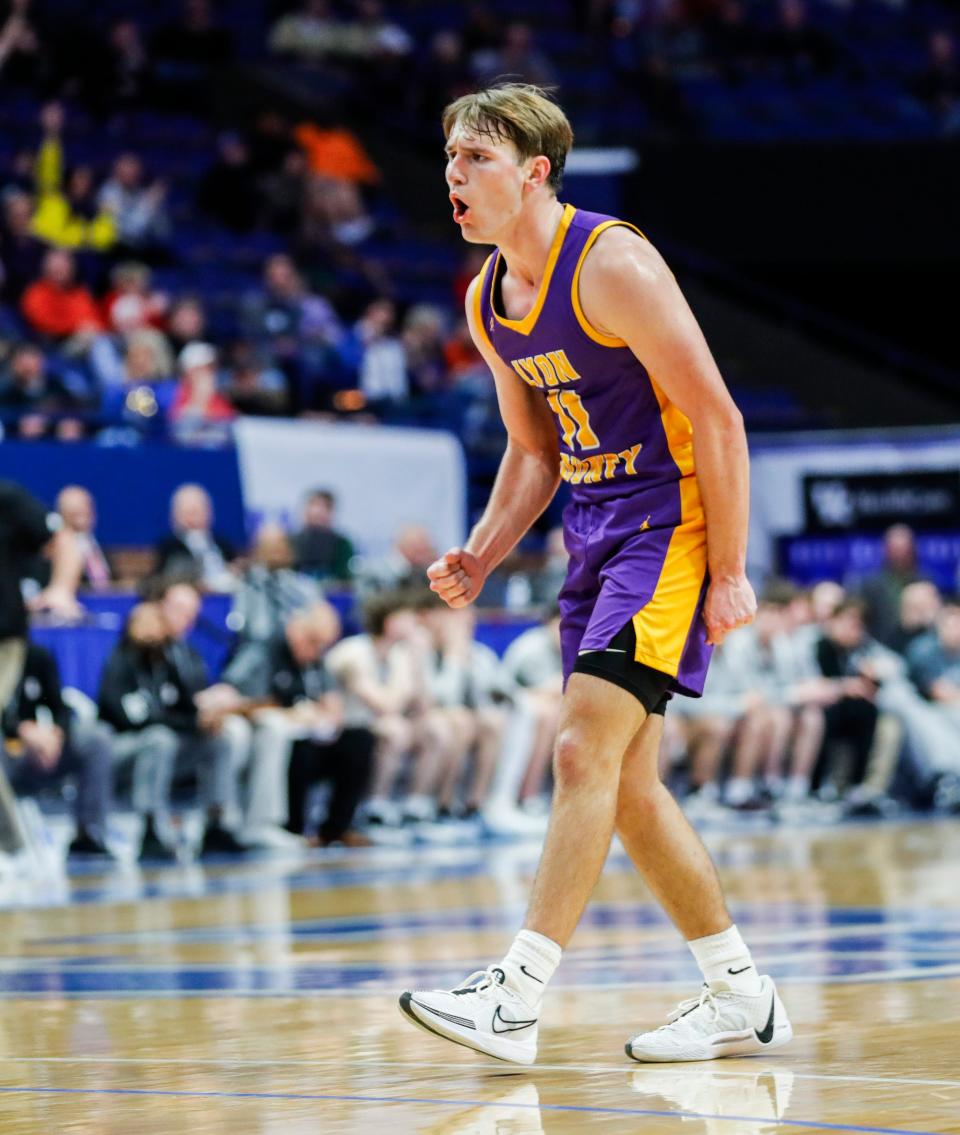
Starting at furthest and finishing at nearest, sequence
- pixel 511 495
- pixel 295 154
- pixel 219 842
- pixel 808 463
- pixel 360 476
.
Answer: pixel 295 154 → pixel 808 463 → pixel 360 476 → pixel 219 842 → pixel 511 495

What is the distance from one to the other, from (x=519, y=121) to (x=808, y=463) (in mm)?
13169

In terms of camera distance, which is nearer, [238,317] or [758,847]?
[758,847]

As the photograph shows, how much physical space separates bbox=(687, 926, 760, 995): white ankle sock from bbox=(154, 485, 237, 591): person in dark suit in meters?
7.57

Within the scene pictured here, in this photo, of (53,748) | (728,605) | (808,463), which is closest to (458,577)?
(728,605)

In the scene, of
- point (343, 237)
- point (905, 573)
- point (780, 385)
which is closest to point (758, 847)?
point (905, 573)

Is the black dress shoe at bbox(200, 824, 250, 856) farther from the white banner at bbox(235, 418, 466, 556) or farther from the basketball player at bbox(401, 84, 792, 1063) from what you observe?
the basketball player at bbox(401, 84, 792, 1063)

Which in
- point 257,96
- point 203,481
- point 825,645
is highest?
point 257,96

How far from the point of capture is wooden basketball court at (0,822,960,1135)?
3268mm

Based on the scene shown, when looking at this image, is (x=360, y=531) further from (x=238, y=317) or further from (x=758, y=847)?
(x=758, y=847)

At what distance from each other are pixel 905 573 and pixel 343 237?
653cm

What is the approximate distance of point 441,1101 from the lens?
11.2 feet

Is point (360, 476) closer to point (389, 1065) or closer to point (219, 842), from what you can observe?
point (219, 842)

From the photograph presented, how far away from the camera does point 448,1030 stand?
3.75 metres

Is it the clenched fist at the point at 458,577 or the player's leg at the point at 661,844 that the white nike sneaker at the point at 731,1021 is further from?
the clenched fist at the point at 458,577
